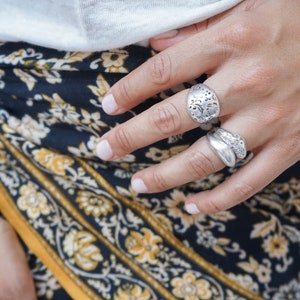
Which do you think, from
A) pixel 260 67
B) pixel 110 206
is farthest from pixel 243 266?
Answer: pixel 260 67

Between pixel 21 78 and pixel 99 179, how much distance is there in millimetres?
177

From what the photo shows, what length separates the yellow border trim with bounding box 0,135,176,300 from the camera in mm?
748

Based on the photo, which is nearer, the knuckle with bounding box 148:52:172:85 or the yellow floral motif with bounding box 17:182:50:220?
the knuckle with bounding box 148:52:172:85

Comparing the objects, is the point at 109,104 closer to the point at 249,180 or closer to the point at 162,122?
the point at 162,122

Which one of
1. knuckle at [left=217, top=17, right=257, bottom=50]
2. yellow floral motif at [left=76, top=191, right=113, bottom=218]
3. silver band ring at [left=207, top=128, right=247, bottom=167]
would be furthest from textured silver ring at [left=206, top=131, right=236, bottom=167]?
yellow floral motif at [left=76, top=191, right=113, bottom=218]

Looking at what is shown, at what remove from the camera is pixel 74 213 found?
0.77m

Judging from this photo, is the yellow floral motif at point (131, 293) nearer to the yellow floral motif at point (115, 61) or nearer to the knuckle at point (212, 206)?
the knuckle at point (212, 206)

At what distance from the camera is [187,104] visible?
23.5 inches

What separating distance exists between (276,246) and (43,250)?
344mm

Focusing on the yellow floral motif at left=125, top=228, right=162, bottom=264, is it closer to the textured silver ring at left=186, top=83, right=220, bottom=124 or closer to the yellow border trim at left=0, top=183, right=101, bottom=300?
the yellow border trim at left=0, top=183, right=101, bottom=300

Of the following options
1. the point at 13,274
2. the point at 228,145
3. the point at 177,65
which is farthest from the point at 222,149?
the point at 13,274

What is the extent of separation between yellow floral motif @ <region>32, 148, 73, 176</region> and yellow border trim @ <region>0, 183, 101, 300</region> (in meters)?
0.07

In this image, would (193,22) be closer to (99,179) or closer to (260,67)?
(260,67)

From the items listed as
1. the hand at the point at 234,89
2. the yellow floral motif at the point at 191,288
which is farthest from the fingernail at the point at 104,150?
the yellow floral motif at the point at 191,288
